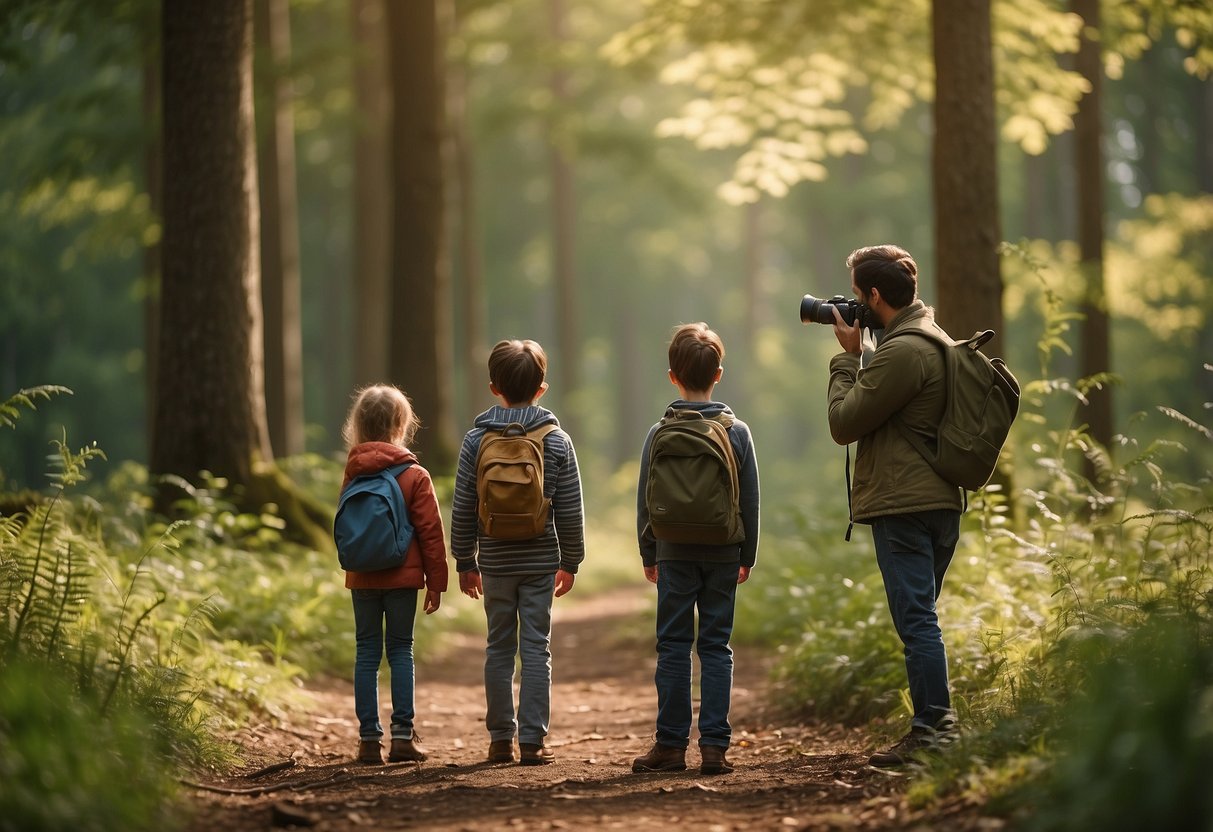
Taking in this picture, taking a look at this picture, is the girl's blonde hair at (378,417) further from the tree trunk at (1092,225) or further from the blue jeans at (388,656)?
the tree trunk at (1092,225)

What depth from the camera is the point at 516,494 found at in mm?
5324

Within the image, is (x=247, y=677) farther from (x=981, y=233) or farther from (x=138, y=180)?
(x=138, y=180)

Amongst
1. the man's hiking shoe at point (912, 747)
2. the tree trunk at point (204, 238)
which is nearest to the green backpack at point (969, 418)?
the man's hiking shoe at point (912, 747)

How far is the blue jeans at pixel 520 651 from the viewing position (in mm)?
5523

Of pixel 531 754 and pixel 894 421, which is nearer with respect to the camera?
pixel 894 421

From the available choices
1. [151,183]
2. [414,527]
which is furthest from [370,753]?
[151,183]

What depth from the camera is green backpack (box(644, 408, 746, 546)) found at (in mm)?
5070

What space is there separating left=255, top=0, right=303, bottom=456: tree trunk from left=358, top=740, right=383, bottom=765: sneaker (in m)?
8.54

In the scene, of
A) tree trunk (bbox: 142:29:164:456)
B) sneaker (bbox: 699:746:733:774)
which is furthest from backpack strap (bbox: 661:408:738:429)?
tree trunk (bbox: 142:29:164:456)

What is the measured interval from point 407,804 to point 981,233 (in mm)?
5304

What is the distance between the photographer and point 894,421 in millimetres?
5059

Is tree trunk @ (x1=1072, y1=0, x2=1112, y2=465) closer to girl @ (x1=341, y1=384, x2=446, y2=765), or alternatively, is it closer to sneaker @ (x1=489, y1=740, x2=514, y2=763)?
sneaker @ (x1=489, y1=740, x2=514, y2=763)

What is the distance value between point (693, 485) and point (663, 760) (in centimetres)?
130

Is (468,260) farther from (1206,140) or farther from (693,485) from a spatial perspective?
(693,485)
